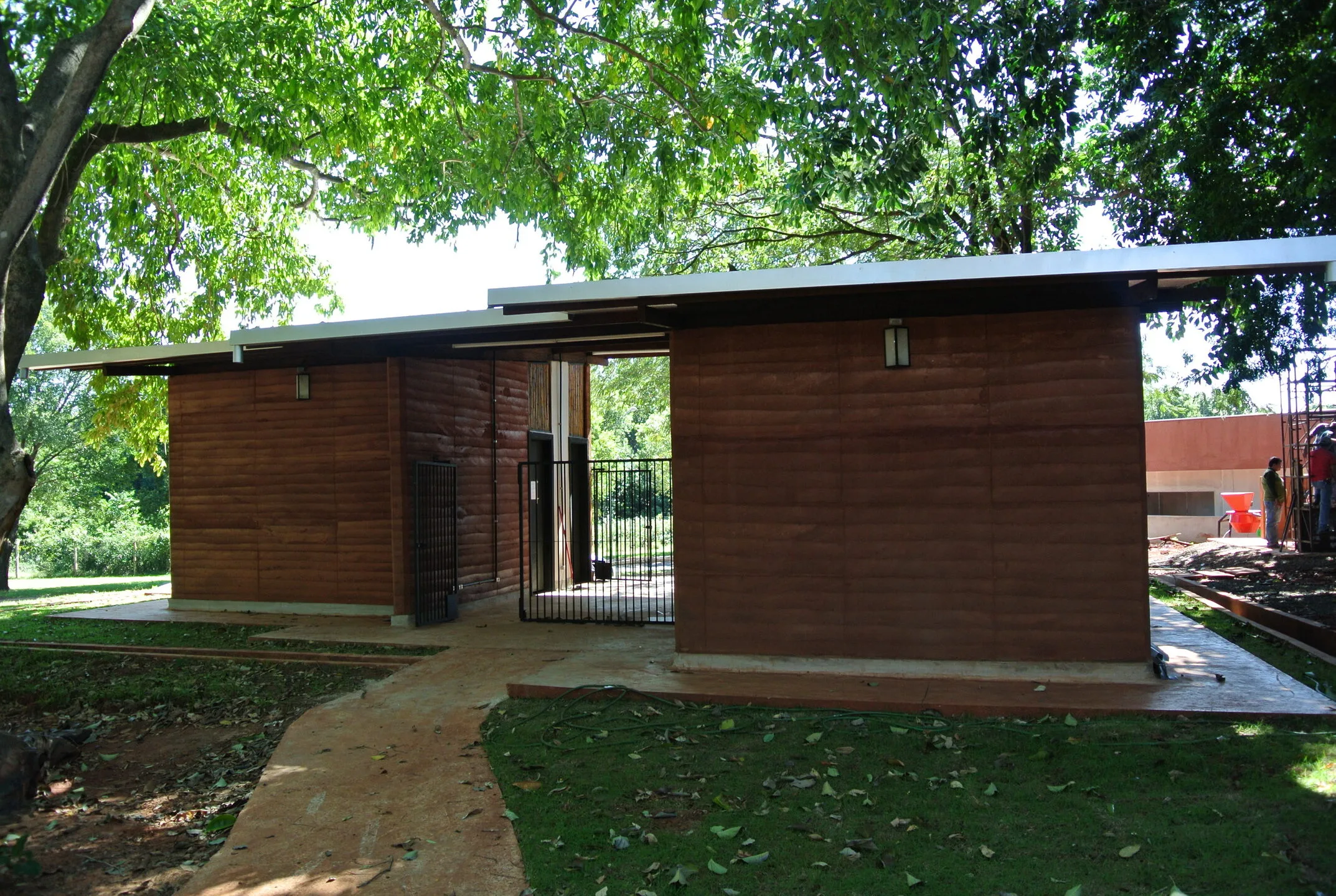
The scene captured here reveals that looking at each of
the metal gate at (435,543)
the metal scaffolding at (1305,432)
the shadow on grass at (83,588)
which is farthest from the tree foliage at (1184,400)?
the shadow on grass at (83,588)

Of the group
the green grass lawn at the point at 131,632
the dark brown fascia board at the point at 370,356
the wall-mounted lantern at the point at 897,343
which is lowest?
the green grass lawn at the point at 131,632

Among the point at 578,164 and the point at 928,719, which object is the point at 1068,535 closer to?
the point at 928,719

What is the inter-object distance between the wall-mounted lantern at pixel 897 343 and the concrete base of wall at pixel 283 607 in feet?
22.0

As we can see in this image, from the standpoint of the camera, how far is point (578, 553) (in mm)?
14680

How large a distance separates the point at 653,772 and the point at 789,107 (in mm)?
7942

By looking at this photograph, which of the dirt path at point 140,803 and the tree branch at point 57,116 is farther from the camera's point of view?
the tree branch at point 57,116

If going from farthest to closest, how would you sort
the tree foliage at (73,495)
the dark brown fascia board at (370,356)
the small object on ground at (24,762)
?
the tree foliage at (73,495) → the dark brown fascia board at (370,356) → the small object on ground at (24,762)

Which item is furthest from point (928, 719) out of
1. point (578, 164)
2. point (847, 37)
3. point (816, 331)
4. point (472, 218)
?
point (472, 218)

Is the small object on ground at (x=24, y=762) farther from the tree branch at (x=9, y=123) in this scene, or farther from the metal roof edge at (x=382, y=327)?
the metal roof edge at (x=382, y=327)

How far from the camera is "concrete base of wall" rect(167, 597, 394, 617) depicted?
1176 centimetres

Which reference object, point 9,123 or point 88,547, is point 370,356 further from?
point 88,547

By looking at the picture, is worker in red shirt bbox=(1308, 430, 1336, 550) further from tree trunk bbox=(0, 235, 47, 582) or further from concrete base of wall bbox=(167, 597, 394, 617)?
tree trunk bbox=(0, 235, 47, 582)

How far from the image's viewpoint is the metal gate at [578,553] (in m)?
11.6

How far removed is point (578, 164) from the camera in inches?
537
